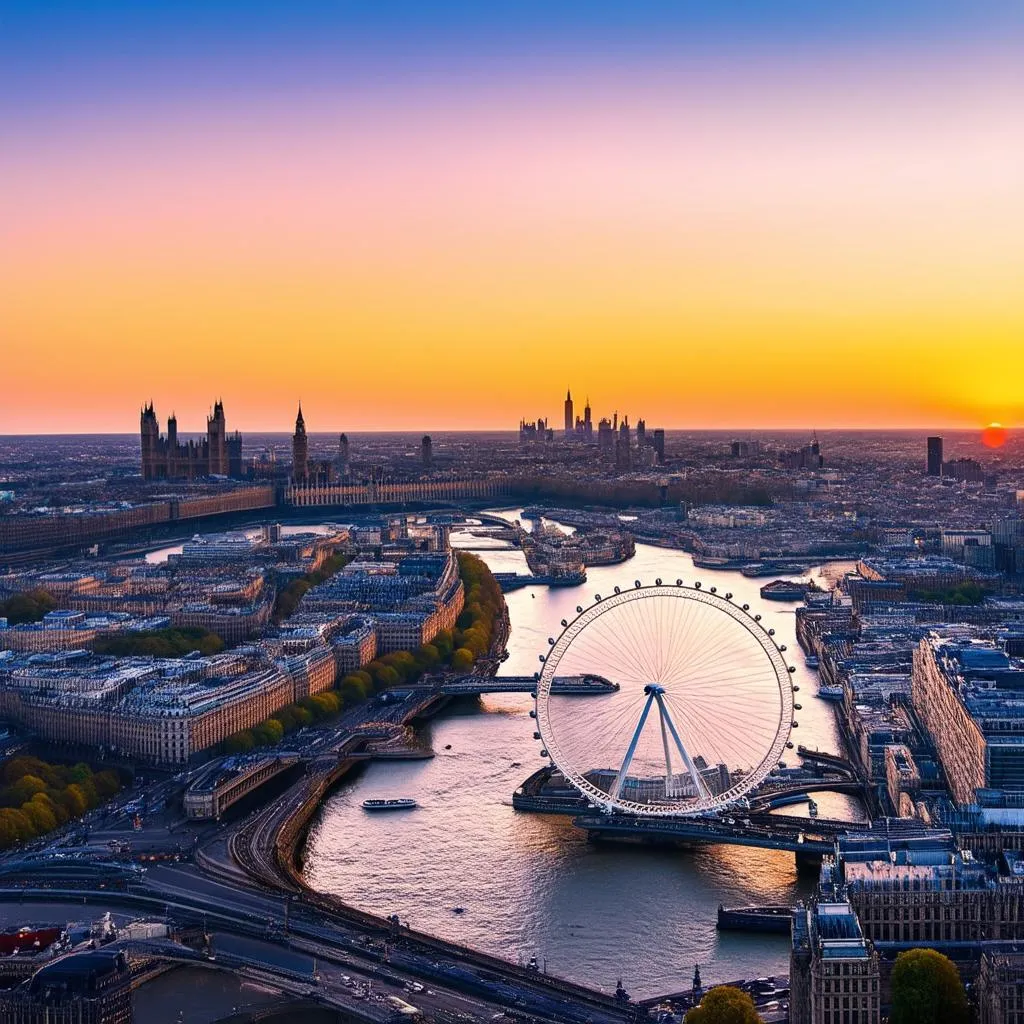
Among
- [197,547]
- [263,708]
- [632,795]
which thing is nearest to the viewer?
[632,795]

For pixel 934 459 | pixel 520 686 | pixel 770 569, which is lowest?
pixel 770 569

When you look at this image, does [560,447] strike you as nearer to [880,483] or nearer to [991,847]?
[880,483]

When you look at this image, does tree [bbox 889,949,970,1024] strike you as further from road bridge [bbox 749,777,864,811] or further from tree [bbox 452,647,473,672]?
tree [bbox 452,647,473,672]

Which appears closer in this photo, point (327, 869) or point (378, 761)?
point (327, 869)

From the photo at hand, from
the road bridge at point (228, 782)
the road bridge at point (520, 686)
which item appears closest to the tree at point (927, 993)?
the road bridge at point (228, 782)

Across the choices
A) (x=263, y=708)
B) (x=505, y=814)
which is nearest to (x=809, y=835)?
(x=505, y=814)

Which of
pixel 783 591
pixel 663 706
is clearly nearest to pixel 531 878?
pixel 663 706

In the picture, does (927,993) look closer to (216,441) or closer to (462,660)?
(462,660)
